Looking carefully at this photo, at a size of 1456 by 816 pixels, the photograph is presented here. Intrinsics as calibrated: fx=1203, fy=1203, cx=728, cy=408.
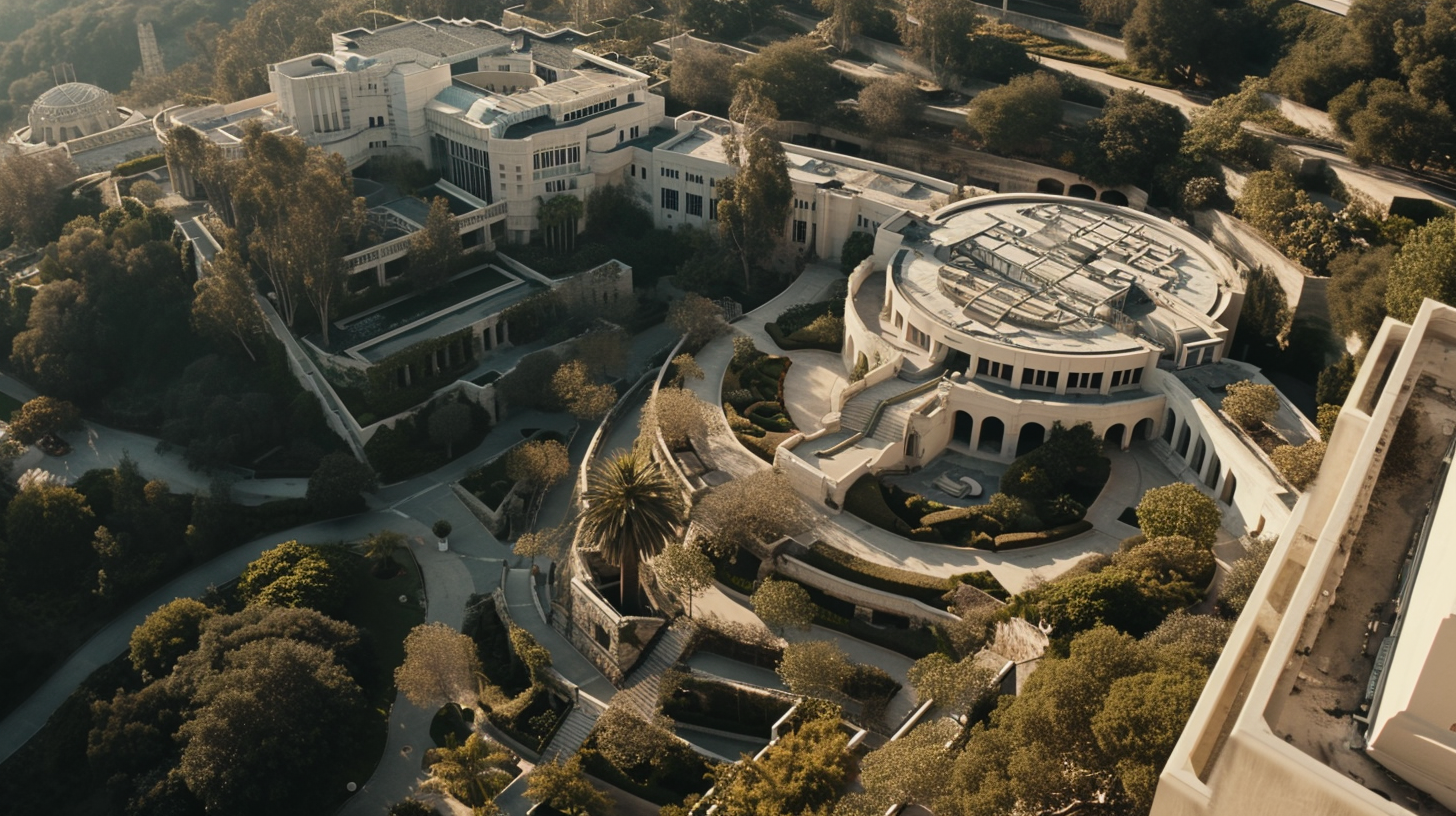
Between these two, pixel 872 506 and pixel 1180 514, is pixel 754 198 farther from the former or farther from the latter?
pixel 1180 514

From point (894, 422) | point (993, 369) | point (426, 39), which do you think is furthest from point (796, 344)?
point (426, 39)

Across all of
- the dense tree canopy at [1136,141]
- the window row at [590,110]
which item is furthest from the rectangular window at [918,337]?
the window row at [590,110]

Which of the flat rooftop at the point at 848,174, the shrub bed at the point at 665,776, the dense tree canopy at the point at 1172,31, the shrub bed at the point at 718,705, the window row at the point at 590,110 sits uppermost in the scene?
the dense tree canopy at the point at 1172,31

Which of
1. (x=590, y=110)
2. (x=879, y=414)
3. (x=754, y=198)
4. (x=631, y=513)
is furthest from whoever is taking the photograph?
(x=590, y=110)

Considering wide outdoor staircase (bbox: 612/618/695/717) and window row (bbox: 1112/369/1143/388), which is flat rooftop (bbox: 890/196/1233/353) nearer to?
window row (bbox: 1112/369/1143/388)

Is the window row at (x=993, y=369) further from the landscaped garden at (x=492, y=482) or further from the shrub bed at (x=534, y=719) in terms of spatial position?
the shrub bed at (x=534, y=719)

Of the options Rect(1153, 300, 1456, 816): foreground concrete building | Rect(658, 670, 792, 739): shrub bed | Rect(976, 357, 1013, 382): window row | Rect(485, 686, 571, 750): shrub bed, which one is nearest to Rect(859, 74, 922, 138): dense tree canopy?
Rect(976, 357, 1013, 382): window row

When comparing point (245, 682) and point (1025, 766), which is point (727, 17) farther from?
point (1025, 766)
